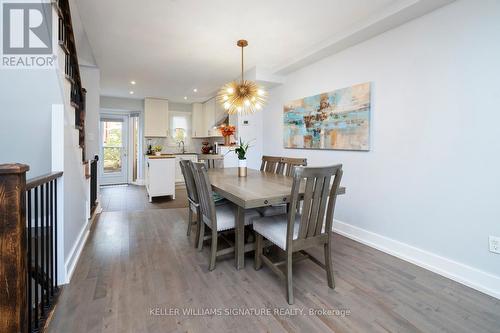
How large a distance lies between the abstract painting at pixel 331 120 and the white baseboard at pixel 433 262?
1.05m

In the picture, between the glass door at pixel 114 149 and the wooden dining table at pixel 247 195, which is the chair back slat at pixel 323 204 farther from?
the glass door at pixel 114 149

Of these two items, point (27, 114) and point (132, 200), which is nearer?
point (27, 114)

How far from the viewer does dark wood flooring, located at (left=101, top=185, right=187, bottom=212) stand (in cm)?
450

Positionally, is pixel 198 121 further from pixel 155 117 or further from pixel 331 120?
pixel 331 120

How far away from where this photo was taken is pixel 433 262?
7.48 ft

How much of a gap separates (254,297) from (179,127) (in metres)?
6.48

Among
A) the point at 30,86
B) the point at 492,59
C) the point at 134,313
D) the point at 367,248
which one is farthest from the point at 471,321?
the point at 30,86

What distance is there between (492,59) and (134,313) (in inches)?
128

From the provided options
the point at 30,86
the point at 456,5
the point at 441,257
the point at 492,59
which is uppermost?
the point at 456,5

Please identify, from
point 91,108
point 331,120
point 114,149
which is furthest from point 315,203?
point 114,149

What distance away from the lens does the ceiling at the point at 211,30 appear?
95.4 inches

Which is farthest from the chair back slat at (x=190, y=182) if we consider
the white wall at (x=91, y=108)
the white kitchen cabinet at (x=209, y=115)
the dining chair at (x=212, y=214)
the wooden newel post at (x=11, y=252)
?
the white kitchen cabinet at (x=209, y=115)

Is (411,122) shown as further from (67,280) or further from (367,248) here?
(67,280)

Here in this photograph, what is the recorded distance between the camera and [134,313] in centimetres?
164
